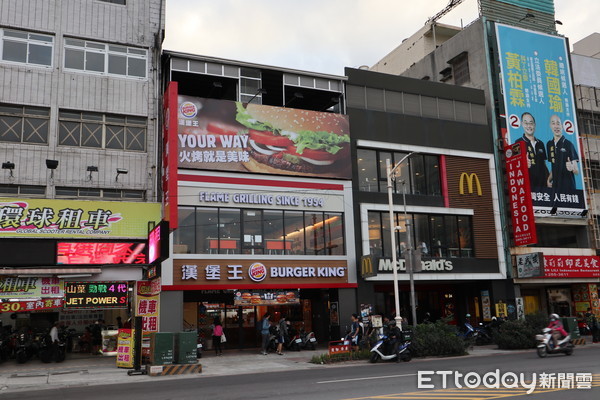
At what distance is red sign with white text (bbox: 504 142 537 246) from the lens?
3216cm

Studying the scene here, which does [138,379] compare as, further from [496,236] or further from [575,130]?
[575,130]

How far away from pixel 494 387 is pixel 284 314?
1761 cm

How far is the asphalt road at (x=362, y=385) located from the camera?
12.2m

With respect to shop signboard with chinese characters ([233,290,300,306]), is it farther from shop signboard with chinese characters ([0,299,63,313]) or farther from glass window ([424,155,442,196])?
glass window ([424,155,442,196])

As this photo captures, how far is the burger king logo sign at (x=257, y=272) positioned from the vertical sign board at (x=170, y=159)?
4941 mm

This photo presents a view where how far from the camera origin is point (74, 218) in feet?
78.6

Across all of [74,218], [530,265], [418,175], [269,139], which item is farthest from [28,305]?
[530,265]

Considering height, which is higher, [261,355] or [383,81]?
[383,81]

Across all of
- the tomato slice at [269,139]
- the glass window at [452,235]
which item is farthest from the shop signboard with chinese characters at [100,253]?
the glass window at [452,235]

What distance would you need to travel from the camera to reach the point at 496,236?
33.5 meters

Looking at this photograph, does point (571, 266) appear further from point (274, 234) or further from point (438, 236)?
point (274, 234)

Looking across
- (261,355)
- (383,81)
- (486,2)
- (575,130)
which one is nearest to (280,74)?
(383,81)

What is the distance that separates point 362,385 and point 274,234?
14.6m

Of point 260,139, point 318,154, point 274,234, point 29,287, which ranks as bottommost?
point 29,287
